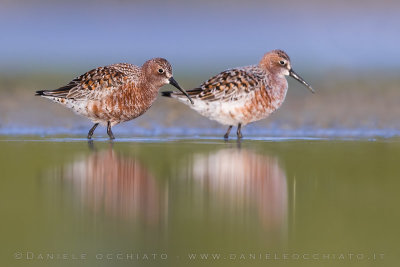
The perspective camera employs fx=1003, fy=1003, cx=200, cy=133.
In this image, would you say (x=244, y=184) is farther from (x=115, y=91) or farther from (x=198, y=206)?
(x=115, y=91)

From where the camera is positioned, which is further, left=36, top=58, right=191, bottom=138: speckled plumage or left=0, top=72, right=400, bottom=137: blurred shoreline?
left=0, top=72, right=400, bottom=137: blurred shoreline

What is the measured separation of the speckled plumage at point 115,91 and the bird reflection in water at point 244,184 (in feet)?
6.18

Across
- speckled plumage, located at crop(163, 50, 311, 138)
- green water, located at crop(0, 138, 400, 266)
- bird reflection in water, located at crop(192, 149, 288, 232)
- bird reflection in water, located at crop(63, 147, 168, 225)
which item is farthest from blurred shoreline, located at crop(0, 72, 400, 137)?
bird reflection in water, located at crop(63, 147, 168, 225)

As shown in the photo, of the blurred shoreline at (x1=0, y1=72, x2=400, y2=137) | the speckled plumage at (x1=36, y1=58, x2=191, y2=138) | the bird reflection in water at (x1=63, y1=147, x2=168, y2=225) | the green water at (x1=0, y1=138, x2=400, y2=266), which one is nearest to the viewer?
the green water at (x1=0, y1=138, x2=400, y2=266)

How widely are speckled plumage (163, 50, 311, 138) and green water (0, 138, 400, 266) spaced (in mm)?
1337

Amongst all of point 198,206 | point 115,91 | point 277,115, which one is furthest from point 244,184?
point 277,115

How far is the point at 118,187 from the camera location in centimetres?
1095

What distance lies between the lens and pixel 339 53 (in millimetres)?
31000

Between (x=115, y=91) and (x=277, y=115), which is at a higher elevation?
(x=115, y=91)

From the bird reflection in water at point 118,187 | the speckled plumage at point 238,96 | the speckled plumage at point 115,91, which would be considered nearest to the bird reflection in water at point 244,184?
the bird reflection in water at point 118,187

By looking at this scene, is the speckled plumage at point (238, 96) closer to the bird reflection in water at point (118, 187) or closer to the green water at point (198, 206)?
the green water at point (198, 206)

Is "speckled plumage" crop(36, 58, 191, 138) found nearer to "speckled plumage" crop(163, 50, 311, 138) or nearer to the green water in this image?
"speckled plumage" crop(163, 50, 311, 138)

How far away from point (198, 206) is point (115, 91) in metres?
5.28

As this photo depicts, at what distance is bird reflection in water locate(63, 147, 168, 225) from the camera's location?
979 centimetres
